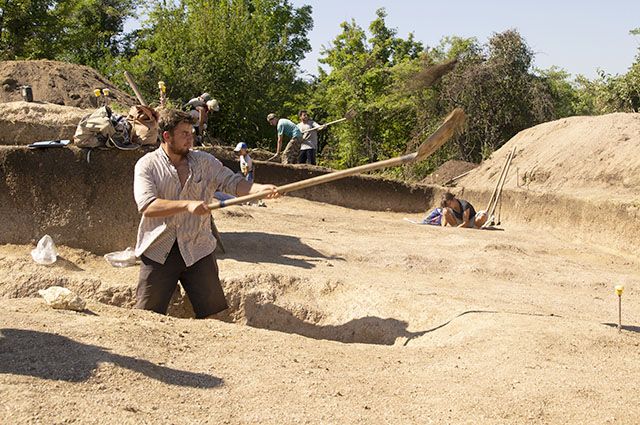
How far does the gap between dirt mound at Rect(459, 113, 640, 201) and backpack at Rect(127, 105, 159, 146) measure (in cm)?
714

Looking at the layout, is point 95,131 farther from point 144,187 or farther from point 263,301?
point 144,187

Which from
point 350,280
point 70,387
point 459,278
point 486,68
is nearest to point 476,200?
point 486,68

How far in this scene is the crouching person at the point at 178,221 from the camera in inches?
213

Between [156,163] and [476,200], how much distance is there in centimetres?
1170

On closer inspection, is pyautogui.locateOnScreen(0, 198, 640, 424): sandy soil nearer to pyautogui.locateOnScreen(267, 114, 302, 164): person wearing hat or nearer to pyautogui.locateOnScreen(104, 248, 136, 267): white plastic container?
pyautogui.locateOnScreen(104, 248, 136, 267): white plastic container

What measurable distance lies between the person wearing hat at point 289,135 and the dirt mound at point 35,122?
693cm

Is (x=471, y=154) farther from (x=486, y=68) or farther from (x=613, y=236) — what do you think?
(x=613, y=236)

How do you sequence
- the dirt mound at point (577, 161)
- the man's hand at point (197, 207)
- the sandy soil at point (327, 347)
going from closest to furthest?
the sandy soil at point (327, 347)
the man's hand at point (197, 207)
the dirt mound at point (577, 161)

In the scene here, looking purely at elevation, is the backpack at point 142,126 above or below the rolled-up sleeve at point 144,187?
above

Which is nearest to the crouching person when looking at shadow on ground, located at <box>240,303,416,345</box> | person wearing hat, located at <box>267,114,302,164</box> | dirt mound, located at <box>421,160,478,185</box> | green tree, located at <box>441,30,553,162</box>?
shadow on ground, located at <box>240,303,416,345</box>

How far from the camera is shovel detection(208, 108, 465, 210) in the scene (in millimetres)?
5341

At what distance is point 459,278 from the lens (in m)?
8.50

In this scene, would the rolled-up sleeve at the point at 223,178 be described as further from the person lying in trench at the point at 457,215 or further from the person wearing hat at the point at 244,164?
the person wearing hat at the point at 244,164

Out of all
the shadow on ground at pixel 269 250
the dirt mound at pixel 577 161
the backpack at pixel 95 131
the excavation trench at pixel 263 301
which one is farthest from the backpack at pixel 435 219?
the backpack at pixel 95 131
